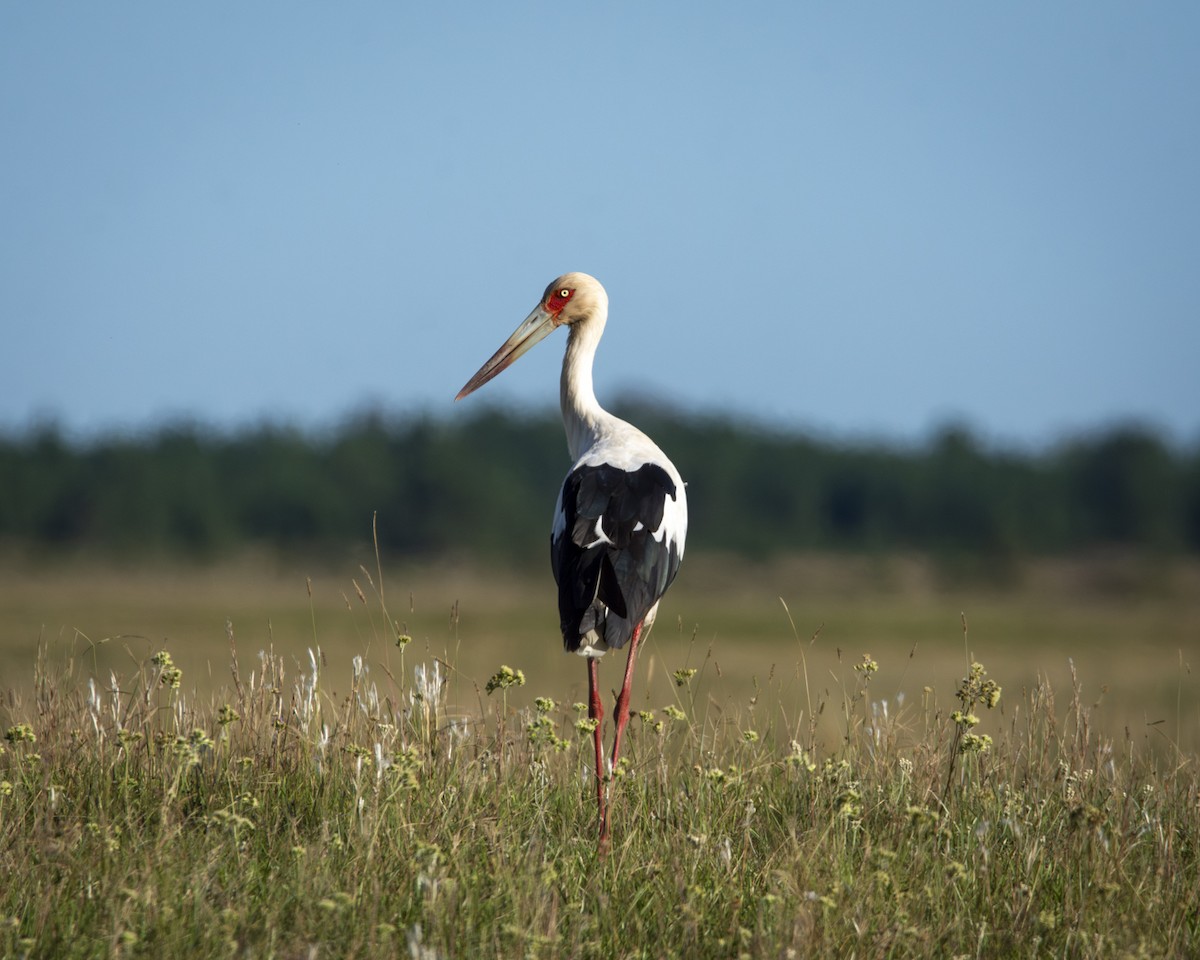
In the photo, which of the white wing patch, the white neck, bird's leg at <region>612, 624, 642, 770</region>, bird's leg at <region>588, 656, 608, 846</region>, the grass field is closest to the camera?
the grass field

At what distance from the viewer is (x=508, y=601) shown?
42.1 meters

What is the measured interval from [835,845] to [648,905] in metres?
0.55

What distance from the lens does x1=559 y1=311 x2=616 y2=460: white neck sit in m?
6.29

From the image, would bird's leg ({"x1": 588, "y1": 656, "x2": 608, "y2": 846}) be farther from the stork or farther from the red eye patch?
the red eye patch

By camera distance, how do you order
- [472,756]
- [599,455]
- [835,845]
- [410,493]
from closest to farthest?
[835,845] → [472,756] → [599,455] → [410,493]

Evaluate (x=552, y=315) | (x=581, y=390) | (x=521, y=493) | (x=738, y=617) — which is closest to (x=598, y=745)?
(x=581, y=390)

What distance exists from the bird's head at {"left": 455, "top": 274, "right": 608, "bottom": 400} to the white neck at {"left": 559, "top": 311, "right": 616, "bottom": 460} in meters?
0.05

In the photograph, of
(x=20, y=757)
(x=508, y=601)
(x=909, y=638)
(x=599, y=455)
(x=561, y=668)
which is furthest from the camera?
(x=508, y=601)

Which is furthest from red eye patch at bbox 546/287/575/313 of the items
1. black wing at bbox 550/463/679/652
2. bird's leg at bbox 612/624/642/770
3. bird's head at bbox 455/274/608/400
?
bird's leg at bbox 612/624/642/770

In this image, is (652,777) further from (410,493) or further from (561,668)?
(410,493)

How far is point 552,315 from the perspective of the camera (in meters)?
6.66

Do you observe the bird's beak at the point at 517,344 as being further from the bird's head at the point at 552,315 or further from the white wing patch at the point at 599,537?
the white wing patch at the point at 599,537

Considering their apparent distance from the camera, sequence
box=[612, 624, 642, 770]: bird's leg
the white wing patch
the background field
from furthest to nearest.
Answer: the background field, the white wing patch, box=[612, 624, 642, 770]: bird's leg

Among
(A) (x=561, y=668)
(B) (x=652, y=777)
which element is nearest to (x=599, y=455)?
(B) (x=652, y=777)
